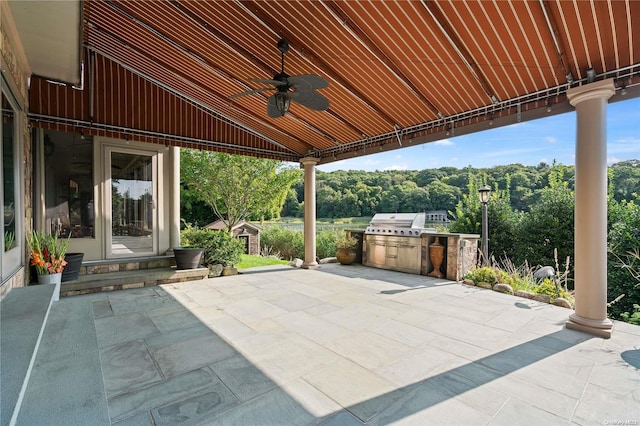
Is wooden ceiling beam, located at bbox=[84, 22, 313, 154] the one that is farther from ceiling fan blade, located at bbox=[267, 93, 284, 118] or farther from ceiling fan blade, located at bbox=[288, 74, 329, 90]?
ceiling fan blade, located at bbox=[288, 74, 329, 90]

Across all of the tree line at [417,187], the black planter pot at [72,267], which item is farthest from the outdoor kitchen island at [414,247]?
the black planter pot at [72,267]

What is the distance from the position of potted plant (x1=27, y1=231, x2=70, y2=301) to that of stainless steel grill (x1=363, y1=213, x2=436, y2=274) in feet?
20.3

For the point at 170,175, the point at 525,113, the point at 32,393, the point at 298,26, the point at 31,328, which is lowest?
the point at 32,393

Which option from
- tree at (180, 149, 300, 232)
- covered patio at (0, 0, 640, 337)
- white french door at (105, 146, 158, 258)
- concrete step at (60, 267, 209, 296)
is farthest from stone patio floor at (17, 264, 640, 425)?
tree at (180, 149, 300, 232)

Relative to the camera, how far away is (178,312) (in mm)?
4047

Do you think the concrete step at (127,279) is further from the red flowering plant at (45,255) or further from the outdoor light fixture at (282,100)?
the outdoor light fixture at (282,100)

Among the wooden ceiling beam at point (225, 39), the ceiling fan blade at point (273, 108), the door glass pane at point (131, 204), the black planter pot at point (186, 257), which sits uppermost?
the wooden ceiling beam at point (225, 39)

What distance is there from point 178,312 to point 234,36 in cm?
371

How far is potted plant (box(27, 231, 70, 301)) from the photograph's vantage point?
13.7 feet

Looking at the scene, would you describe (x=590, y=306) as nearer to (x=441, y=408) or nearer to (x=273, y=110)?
(x=441, y=408)

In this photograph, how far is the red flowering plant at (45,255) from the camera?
13.8ft

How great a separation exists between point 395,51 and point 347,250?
5.33 m

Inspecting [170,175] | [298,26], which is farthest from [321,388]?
[170,175]

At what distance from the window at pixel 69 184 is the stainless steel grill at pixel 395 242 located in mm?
6092
